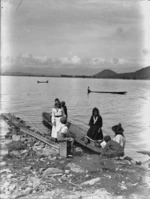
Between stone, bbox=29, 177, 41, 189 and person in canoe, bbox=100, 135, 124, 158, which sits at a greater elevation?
person in canoe, bbox=100, 135, 124, 158

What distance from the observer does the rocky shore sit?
627 centimetres

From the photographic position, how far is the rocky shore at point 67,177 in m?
6.27

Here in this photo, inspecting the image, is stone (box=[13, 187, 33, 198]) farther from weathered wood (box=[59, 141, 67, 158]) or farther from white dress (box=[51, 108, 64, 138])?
white dress (box=[51, 108, 64, 138])

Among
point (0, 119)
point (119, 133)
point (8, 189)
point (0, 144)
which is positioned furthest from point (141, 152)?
point (0, 119)

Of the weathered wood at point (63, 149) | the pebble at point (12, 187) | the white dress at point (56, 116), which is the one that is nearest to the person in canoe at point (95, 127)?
the white dress at point (56, 116)

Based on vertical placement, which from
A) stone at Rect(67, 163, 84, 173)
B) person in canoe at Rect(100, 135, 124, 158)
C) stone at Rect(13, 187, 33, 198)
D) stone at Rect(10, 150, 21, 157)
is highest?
person in canoe at Rect(100, 135, 124, 158)

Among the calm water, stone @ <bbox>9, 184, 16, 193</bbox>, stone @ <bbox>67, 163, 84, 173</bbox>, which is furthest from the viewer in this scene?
the calm water

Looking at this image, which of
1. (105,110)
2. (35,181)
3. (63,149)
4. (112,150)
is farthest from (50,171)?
(105,110)

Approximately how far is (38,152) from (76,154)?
135cm

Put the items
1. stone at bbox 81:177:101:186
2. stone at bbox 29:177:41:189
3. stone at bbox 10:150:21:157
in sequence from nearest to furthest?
stone at bbox 29:177:41:189 → stone at bbox 81:177:101:186 → stone at bbox 10:150:21:157

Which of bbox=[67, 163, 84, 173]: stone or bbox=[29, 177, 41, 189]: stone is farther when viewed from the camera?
bbox=[67, 163, 84, 173]: stone

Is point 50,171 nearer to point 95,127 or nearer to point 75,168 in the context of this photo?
point 75,168

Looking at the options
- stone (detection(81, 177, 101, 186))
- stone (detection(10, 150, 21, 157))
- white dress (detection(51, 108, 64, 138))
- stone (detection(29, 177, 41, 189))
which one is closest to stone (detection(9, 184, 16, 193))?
stone (detection(29, 177, 41, 189))

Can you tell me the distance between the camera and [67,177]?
23.6ft
